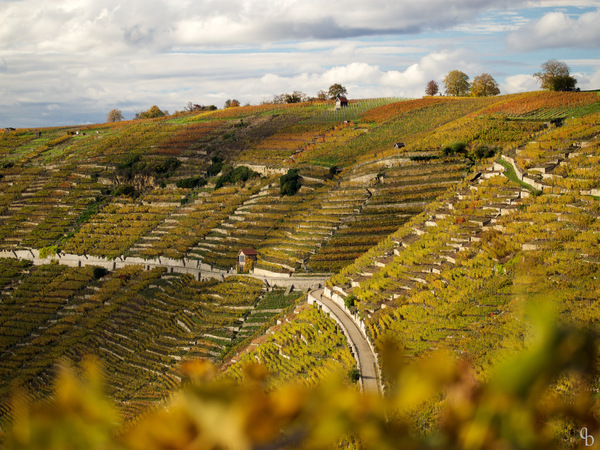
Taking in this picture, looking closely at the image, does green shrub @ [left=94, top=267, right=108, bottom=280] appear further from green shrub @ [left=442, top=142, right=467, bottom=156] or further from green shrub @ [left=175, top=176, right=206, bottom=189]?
green shrub @ [left=442, top=142, right=467, bottom=156]

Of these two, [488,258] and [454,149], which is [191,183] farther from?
[488,258]

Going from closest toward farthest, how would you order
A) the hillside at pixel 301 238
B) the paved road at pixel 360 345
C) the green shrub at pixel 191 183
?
the paved road at pixel 360 345
the hillside at pixel 301 238
the green shrub at pixel 191 183

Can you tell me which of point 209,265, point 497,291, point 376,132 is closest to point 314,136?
point 376,132

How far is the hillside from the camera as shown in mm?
18047

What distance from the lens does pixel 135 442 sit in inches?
71.9

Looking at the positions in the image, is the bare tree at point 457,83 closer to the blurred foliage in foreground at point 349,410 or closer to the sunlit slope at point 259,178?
the sunlit slope at point 259,178

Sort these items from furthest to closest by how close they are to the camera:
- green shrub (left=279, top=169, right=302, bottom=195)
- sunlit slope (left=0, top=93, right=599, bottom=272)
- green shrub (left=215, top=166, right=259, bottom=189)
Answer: green shrub (left=215, top=166, right=259, bottom=189)
green shrub (left=279, top=169, right=302, bottom=195)
sunlit slope (left=0, top=93, right=599, bottom=272)

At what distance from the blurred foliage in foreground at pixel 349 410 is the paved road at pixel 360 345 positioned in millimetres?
11429

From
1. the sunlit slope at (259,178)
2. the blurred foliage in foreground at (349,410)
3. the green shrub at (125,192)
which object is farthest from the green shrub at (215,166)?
the blurred foliage in foreground at (349,410)

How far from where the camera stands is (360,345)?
19.2m

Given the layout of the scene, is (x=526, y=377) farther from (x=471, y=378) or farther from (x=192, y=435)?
(x=192, y=435)

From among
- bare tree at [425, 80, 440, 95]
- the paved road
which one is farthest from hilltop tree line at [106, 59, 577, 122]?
the paved road

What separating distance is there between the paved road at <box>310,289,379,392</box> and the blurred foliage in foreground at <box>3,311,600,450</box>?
1143 cm

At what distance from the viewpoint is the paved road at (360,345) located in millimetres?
15922
